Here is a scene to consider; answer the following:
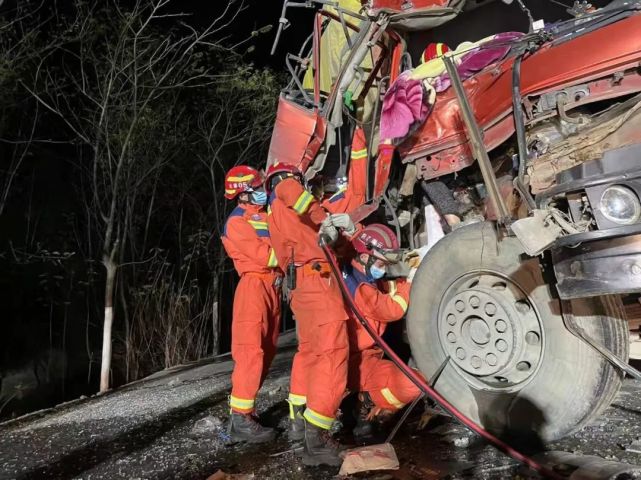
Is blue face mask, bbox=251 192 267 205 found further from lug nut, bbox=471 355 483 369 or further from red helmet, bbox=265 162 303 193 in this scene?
lug nut, bbox=471 355 483 369

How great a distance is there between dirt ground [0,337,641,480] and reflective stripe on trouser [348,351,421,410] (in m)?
0.19

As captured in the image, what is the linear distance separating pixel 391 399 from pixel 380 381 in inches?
5.3

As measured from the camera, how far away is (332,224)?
9.44ft

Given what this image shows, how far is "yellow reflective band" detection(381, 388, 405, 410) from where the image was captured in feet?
10.2

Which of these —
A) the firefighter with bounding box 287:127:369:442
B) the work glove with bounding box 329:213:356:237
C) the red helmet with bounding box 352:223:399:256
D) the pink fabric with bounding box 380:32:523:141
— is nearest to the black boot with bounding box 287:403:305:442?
the firefighter with bounding box 287:127:369:442

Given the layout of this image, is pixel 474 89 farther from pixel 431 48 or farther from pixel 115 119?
pixel 115 119

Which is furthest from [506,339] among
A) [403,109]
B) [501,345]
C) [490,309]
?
[403,109]

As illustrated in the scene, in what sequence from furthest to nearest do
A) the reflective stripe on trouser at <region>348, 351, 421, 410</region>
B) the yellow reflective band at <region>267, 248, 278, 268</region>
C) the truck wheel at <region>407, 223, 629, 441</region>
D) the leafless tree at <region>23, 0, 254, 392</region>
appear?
the leafless tree at <region>23, 0, 254, 392</region>
the yellow reflective band at <region>267, 248, 278, 268</region>
the reflective stripe on trouser at <region>348, 351, 421, 410</region>
the truck wheel at <region>407, 223, 629, 441</region>

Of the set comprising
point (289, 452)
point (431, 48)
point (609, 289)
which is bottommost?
point (289, 452)

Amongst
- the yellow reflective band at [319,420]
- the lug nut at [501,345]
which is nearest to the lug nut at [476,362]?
the lug nut at [501,345]

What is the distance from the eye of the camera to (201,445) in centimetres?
321

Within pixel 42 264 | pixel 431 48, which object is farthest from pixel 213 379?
pixel 42 264

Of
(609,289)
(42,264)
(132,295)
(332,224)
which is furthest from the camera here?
(42,264)

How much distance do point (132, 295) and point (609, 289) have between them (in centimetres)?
851
